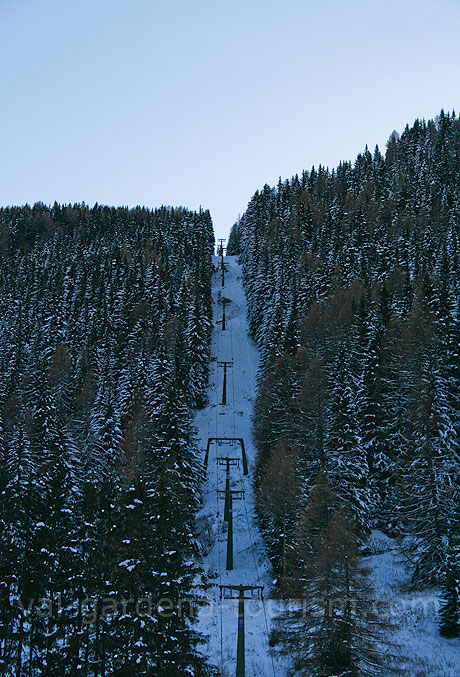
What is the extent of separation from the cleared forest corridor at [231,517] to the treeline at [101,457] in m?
2.75

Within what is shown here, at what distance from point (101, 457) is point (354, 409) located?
20486 mm

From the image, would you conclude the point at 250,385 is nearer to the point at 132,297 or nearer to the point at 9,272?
the point at 132,297

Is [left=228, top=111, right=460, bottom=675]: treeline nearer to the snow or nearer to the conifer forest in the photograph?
the conifer forest

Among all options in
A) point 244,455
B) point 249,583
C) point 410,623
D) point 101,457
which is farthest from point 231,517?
point 244,455

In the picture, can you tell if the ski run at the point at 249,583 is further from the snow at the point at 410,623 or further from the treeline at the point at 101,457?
the treeline at the point at 101,457

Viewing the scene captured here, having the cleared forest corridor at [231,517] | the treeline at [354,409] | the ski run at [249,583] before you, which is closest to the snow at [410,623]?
the ski run at [249,583]

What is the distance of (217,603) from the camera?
35.2 metres

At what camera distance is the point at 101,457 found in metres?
46.5

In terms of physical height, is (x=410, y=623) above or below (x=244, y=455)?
below

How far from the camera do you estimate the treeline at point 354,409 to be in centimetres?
2692

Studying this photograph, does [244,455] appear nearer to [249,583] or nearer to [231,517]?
[231,517]

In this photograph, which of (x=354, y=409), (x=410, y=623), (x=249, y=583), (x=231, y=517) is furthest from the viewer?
(x=354, y=409)

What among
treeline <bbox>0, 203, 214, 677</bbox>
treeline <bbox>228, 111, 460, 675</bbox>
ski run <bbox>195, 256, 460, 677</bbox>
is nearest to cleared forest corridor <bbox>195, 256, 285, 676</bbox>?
ski run <bbox>195, 256, 460, 677</bbox>

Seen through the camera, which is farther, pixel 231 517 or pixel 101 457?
pixel 101 457
